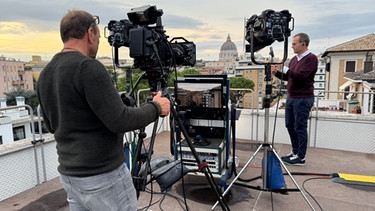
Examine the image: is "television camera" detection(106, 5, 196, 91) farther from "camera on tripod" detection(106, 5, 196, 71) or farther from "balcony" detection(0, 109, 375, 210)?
"balcony" detection(0, 109, 375, 210)

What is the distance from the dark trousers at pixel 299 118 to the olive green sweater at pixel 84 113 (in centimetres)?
266

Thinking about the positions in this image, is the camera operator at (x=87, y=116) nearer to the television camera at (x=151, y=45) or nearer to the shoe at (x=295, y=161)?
the television camera at (x=151, y=45)

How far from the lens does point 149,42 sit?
1.61 metres

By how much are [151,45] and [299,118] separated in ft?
8.01

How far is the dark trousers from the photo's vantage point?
10.9 feet

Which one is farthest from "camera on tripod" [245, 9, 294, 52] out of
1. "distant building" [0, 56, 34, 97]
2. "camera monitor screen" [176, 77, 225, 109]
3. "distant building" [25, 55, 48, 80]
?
"distant building" [0, 56, 34, 97]

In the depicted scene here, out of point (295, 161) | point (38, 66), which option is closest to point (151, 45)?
point (38, 66)

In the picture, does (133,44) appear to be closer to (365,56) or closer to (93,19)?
(93,19)

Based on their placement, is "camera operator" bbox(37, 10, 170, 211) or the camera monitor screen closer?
"camera operator" bbox(37, 10, 170, 211)

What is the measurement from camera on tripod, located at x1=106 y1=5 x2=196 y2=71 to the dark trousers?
1.89 meters

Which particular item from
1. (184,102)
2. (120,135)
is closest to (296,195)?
(184,102)

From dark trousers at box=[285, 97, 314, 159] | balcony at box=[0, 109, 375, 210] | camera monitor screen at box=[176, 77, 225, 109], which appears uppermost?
camera monitor screen at box=[176, 77, 225, 109]

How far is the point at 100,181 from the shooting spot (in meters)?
1.14

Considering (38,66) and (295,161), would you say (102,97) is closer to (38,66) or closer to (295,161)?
(38,66)
